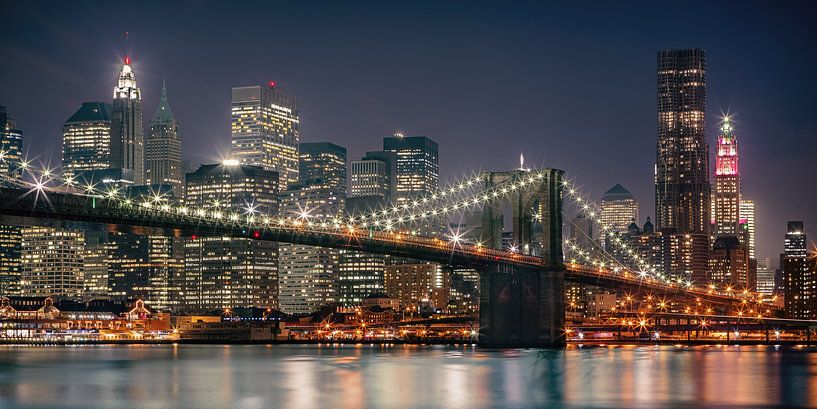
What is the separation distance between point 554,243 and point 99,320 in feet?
210

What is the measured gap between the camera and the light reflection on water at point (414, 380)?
5572 centimetres

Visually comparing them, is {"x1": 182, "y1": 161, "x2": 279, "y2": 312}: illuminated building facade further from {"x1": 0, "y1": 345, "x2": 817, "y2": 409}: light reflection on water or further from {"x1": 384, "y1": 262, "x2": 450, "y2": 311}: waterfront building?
{"x1": 0, "y1": 345, "x2": 817, "y2": 409}: light reflection on water

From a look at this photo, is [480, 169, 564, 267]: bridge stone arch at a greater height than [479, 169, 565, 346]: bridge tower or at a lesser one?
greater

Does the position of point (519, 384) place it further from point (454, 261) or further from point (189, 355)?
point (189, 355)

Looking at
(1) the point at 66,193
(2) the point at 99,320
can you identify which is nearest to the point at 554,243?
(1) the point at 66,193

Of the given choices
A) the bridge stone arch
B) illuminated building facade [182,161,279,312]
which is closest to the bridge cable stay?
the bridge stone arch

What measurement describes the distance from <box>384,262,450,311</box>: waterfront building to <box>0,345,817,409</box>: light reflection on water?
327 feet

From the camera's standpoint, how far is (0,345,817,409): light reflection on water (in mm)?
55719

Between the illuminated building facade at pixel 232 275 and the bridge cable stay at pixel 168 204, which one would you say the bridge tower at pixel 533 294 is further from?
the illuminated building facade at pixel 232 275

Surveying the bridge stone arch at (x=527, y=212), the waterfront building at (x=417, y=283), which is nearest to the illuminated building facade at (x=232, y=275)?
the waterfront building at (x=417, y=283)

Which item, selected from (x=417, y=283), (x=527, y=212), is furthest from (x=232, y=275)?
(x=527, y=212)

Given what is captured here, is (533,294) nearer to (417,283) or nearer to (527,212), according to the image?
(527,212)

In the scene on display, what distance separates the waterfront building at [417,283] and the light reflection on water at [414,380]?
99555mm

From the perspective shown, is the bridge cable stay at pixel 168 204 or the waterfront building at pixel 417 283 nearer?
the bridge cable stay at pixel 168 204
